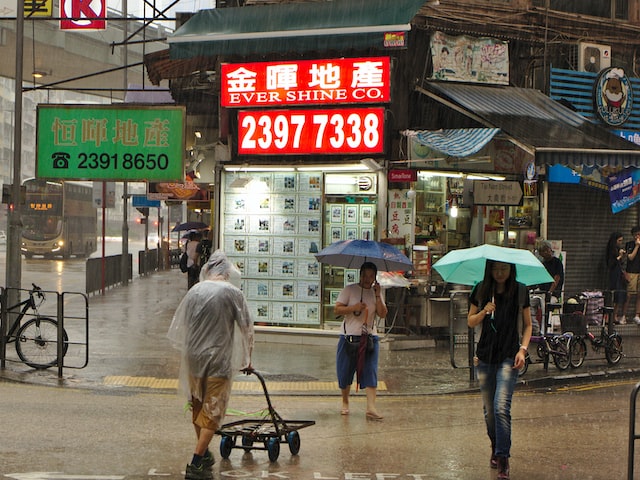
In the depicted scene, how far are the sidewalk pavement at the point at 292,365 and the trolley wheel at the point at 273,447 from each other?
4131 millimetres

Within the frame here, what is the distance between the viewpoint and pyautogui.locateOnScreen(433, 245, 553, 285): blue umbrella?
8.44 metres

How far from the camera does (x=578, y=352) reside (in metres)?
15.5

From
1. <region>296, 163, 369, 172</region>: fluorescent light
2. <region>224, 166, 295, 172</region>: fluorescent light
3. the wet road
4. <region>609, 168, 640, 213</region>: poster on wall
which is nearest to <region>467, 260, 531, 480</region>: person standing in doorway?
the wet road

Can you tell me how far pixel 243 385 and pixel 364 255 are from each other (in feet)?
10.0

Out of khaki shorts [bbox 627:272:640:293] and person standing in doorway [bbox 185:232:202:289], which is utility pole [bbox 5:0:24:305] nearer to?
person standing in doorway [bbox 185:232:202:289]

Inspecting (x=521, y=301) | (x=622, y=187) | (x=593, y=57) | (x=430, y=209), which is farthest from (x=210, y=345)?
(x=593, y=57)

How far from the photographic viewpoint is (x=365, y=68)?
17.1m

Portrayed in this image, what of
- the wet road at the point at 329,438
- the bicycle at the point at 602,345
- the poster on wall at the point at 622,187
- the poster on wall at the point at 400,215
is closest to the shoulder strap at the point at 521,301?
the wet road at the point at 329,438

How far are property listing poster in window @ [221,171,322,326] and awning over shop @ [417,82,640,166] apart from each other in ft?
9.54

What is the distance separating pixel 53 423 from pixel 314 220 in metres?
8.57

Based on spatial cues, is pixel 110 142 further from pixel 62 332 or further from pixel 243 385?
pixel 243 385

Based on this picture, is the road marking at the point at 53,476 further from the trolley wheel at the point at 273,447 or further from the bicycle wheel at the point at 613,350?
the bicycle wheel at the point at 613,350

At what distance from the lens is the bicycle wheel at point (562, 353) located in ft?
49.3

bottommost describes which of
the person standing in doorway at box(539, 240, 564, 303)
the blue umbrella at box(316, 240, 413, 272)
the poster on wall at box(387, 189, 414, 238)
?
the person standing in doorway at box(539, 240, 564, 303)
